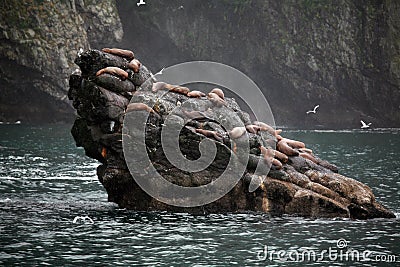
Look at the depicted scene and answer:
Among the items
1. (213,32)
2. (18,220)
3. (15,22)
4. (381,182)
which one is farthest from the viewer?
(213,32)

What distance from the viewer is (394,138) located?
245 ft

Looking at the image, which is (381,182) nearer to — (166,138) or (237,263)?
(166,138)

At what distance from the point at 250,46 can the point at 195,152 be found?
80139 mm

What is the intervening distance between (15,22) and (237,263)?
73.0m

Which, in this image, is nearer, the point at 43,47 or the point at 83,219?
the point at 83,219

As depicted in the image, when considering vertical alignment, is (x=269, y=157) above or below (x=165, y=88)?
below

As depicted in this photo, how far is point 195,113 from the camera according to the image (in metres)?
31.0

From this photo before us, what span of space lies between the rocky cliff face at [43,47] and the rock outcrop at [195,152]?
59235mm

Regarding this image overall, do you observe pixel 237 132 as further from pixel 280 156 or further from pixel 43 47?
pixel 43 47

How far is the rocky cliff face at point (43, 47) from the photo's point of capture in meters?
87.8

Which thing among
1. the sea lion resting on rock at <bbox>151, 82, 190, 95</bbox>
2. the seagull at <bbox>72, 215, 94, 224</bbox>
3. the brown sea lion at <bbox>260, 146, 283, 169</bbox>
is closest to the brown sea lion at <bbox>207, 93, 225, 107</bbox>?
the sea lion resting on rock at <bbox>151, 82, 190, 95</bbox>

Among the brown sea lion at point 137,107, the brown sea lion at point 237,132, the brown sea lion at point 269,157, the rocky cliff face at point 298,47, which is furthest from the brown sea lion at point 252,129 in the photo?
the rocky cliff face at point 298,47

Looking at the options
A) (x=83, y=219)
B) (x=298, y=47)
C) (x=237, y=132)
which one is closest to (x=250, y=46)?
(x=298, y=47)

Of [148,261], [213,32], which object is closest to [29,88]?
[213,32]
